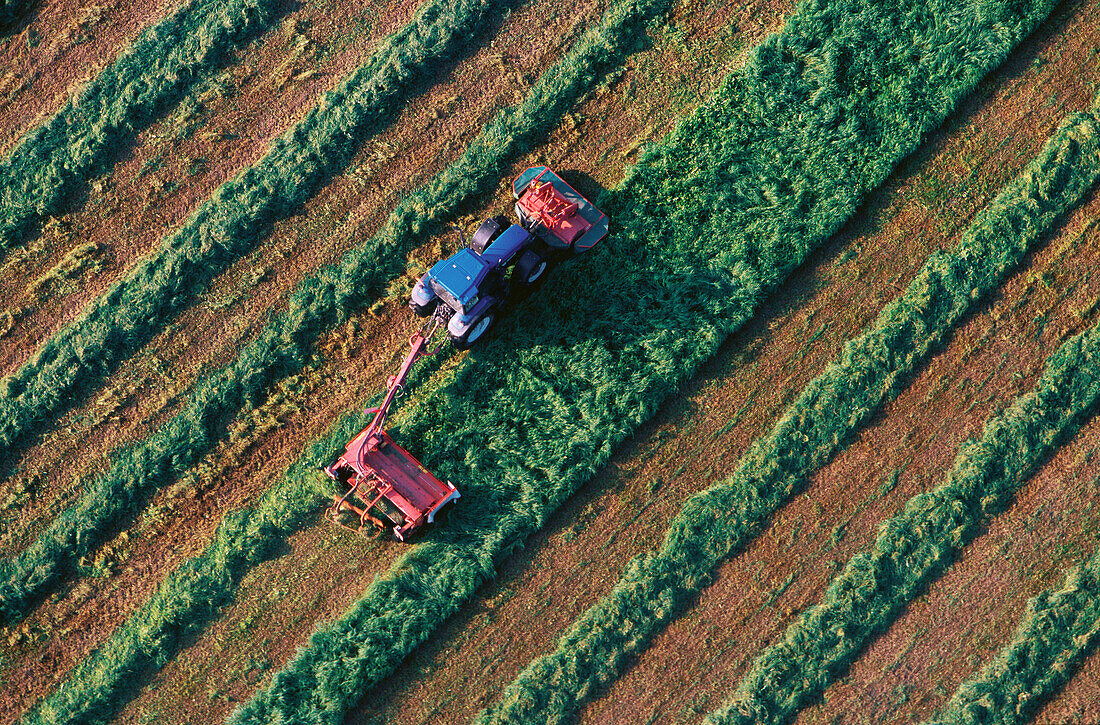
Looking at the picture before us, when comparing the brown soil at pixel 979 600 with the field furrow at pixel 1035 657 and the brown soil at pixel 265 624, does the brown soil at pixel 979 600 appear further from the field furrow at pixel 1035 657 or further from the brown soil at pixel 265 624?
the brown soil at pixel 265 624

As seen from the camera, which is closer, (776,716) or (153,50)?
(776,716)

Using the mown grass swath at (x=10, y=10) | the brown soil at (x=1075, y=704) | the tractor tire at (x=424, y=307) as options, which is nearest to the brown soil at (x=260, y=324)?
the tractor tire at (x=424, y=307)

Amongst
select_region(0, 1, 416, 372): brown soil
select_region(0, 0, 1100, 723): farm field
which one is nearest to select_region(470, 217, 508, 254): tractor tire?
select_region(0, 0, 1100, 723): farm field

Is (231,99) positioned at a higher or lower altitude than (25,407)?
higher

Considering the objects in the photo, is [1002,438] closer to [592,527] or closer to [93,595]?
[592,527]

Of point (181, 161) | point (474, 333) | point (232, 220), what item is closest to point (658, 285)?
point (474, 333)

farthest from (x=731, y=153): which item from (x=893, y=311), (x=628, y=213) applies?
(x=893, y=311)
